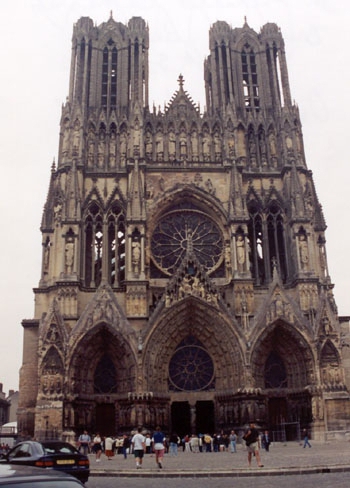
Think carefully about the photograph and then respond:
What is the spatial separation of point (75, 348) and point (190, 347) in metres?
6.59

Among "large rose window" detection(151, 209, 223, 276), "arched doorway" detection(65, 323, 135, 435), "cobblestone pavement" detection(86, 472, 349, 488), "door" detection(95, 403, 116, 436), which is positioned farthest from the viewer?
"large rose window" detection(151, 209, 223, 276)

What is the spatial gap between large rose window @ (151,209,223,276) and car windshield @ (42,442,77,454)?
2160 centimetres

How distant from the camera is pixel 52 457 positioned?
1099 cm

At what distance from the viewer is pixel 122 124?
120 feet

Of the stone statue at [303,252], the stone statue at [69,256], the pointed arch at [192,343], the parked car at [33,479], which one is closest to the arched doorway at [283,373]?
the pointed arch at [192,343]

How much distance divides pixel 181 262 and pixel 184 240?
3060 millimetres

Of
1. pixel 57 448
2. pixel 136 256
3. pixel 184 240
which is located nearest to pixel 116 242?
pixel 136 256

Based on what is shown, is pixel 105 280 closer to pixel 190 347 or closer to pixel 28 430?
pixel 190 347

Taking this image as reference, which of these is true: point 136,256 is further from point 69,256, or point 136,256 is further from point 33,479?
point 33,479

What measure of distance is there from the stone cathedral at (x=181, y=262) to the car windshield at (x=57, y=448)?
16467 millimetres

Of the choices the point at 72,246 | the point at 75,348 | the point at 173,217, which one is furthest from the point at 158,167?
the point at 75,348

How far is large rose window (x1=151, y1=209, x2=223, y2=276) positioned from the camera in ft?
111

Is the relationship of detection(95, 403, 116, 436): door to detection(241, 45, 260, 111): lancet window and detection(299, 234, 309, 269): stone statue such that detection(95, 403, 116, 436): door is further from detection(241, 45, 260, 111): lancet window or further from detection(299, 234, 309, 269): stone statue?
detection(241, 45, 260, 111): lancet window

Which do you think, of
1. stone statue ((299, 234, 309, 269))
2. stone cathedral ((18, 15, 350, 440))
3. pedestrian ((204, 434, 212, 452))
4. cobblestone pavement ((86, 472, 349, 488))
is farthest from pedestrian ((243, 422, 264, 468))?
stone statue ((299, 234, 309, 269))
